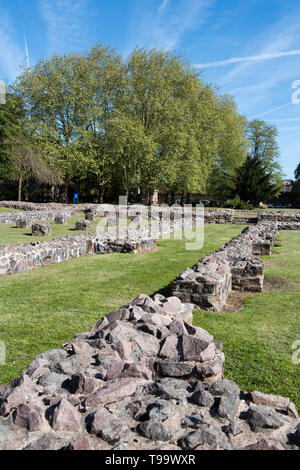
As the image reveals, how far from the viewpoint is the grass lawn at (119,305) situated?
368cm

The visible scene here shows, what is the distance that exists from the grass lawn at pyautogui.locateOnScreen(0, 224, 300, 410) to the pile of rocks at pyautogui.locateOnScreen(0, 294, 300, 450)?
88 centimetres

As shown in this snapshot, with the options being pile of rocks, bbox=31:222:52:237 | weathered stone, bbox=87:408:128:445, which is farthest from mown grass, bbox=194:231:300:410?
pile of rocks, bbox=31:222:52:237

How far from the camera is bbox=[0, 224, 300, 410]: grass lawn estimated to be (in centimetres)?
368

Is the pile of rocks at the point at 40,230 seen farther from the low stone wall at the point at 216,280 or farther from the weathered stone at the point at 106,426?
the weathered stone at the point at 106,426

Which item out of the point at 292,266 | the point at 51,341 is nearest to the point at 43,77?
the point at 292,266

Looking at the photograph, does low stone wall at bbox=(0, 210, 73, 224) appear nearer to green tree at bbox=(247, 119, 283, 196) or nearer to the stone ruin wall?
the stone ruin wall

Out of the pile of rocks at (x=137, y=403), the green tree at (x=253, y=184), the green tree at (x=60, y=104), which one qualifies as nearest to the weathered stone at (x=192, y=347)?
the pile of rocks at (x=137, y=403)

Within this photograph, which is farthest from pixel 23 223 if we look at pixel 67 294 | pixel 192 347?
pixel 192 347

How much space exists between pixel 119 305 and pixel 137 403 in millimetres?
3406

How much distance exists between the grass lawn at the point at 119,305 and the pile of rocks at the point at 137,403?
88 cm

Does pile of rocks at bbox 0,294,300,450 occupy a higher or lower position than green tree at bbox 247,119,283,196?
lower

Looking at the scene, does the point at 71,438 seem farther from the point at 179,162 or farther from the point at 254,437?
the point at 179,162

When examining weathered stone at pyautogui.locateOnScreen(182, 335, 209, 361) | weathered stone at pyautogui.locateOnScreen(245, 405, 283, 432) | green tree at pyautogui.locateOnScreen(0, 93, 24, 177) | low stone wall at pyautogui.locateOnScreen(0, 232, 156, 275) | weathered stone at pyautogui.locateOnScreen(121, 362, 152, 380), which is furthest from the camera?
green tree at pyautogui.locateOnScreen(0, 93, 24, 177)
